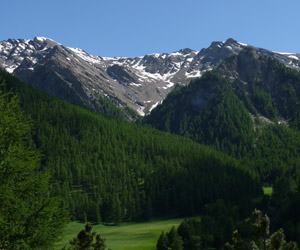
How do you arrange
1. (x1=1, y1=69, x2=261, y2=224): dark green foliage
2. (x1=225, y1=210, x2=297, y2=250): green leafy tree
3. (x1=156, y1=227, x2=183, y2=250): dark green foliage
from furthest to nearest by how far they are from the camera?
(x1=1, y1=69, x2=261, y2=224): dark green foliage, (x1=156, y1=227, x2=183, y2=250): dark green foliage, (x1=225, y1=210, x2=297, y2=250): green leafy tree

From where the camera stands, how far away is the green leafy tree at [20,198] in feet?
59.8

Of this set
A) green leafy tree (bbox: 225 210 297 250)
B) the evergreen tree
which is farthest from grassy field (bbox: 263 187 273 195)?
green leafy tree (bbox: 225 210 297 250)

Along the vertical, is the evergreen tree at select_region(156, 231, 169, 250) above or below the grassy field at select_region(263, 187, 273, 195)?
below

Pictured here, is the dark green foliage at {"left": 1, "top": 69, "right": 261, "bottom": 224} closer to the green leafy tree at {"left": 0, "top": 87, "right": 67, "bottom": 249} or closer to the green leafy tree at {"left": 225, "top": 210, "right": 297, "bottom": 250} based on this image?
the green leafy tree at {"left": 0, "top": 87, "right": 67, "bottom": 249}

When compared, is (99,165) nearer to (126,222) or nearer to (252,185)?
(126,222)

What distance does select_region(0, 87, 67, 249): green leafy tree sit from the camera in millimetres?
18227

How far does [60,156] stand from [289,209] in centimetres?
14035

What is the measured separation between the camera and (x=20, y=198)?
19.5 m

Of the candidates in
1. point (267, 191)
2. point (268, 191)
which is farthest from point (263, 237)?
point (268, 191)

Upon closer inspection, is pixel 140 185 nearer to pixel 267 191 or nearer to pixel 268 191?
pixel 267 191

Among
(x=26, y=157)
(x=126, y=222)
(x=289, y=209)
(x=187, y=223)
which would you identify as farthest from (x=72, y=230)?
(x=26, y=157)

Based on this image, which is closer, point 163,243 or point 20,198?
point 20,198

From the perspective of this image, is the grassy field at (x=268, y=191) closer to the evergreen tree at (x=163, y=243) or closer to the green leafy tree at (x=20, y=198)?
the evergreen tree at (x=163, y=243)

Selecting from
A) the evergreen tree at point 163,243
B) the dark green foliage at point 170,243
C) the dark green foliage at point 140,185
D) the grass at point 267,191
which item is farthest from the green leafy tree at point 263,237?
the grass at point 267,191
